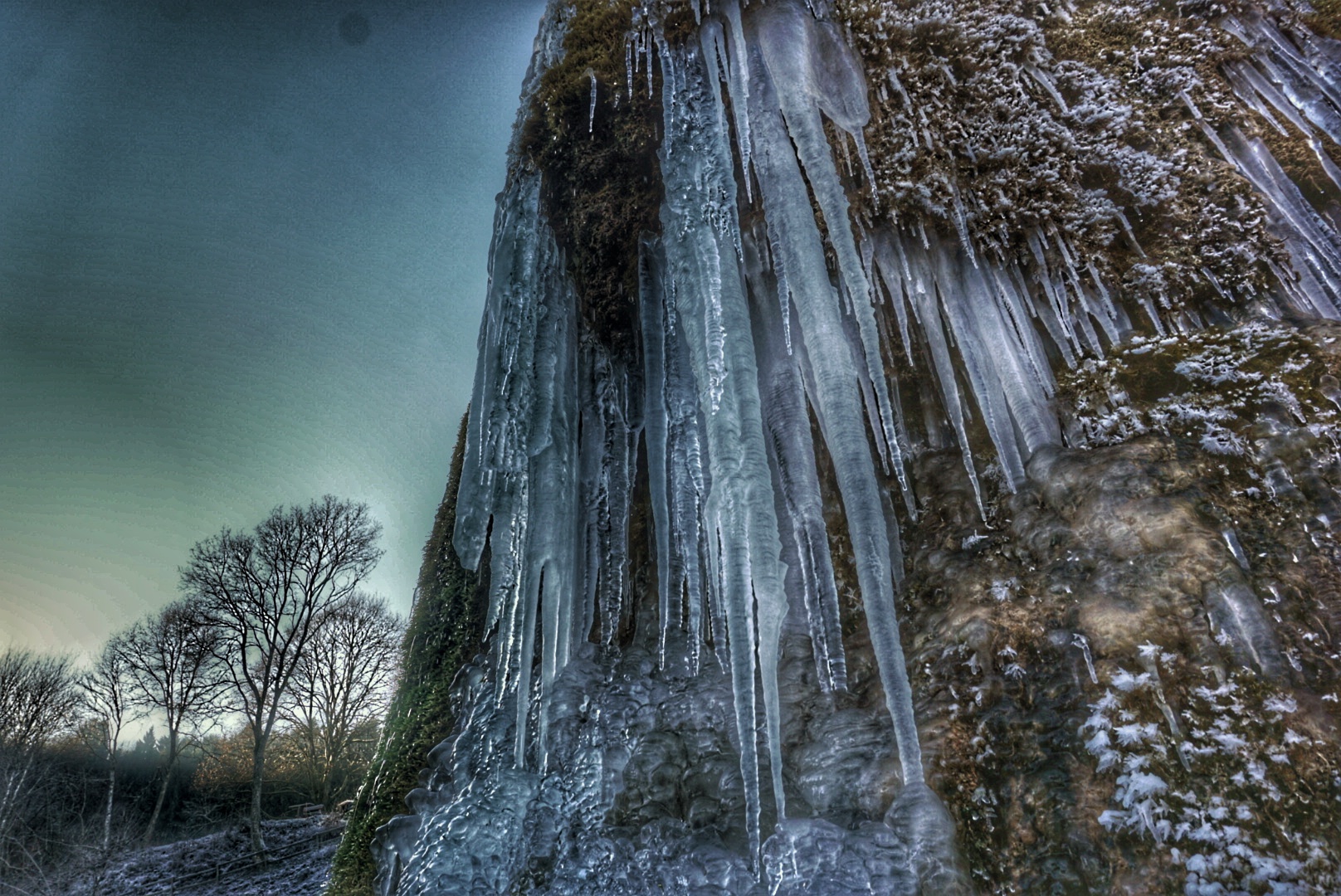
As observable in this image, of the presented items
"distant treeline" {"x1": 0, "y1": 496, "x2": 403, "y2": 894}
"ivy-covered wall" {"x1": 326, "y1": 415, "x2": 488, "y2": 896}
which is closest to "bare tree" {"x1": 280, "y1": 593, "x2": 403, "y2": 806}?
"distant treeline" {"x1": 0, "y1": 496, "x2": 403, "y2": 894}

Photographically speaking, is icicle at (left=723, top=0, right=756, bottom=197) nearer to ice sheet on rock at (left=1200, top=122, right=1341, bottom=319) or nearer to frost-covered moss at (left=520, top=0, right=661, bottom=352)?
frost-covered moss at (left=520, top=0, right=661, bottom=352)

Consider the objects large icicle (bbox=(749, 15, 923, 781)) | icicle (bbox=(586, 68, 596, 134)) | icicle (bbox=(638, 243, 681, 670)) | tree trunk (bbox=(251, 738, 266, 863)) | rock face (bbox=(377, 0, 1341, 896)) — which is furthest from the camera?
tree trunk (bbox=(251, 738, 266, 863))

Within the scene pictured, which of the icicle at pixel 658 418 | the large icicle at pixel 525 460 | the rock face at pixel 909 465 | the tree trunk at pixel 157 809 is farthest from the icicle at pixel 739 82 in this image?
the tree trunk at pixel 157 809

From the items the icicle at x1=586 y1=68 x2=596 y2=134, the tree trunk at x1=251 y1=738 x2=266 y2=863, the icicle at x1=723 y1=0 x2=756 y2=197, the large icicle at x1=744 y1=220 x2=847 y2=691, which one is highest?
the icicle at x1=586 y1=68 x2=596 y2=134

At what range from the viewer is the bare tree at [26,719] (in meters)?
12.8

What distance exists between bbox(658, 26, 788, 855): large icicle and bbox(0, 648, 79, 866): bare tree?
17131 millimetres

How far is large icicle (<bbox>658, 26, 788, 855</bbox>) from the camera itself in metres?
2.77

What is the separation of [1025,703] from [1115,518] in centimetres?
90

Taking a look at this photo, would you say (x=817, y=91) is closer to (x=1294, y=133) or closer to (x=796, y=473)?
(x=796, y=473)

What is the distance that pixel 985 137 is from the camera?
3.67 metres

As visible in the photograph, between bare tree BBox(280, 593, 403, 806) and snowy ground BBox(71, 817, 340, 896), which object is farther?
bare tree BBox(280, 593, 403, 806)

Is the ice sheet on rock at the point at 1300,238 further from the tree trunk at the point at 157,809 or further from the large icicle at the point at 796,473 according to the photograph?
the tree trunk at the point at 157,809

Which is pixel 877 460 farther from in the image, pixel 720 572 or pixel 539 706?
pixel 539 706

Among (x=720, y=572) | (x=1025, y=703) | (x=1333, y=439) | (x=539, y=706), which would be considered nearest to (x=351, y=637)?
(x=539, y=706)
